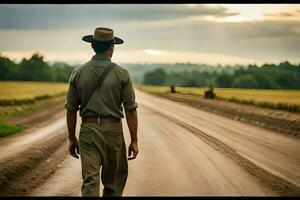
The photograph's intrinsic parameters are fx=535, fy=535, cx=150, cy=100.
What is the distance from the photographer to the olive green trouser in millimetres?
4668

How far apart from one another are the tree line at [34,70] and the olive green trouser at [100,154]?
4.62m

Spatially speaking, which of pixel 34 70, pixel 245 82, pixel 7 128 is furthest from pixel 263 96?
pixel 7 128

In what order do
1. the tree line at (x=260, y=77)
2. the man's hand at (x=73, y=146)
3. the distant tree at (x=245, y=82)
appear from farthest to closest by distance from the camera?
the distant tree at (x=245, y=82), the tree line at (x=260, y=77), the man's hand at (x=73, y=146)

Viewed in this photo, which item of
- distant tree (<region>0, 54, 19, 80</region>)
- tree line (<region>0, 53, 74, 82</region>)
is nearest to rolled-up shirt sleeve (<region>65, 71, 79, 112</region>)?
tree line (<region>0, 53, 74, 82</region>)

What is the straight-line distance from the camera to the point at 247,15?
864 centimetres

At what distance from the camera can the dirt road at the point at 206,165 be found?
668cm

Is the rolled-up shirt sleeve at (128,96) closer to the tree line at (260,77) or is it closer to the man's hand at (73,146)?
the man's hand at (73,146)

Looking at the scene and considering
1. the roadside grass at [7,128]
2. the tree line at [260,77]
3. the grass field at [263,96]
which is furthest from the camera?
the roadside grass at [7,128]

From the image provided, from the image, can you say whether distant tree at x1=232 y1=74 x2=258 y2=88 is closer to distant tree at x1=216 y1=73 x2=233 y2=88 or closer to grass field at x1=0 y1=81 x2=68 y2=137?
distant tree at x1=216 y1=73 x2=233 y2=88

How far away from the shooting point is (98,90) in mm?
4750

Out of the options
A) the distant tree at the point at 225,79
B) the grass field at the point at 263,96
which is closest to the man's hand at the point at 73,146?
the grass field at the point at 263,96

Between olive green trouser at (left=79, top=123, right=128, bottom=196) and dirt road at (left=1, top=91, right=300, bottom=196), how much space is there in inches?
60.4

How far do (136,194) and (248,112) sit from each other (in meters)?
12.0

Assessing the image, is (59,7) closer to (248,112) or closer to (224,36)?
(224,36)
